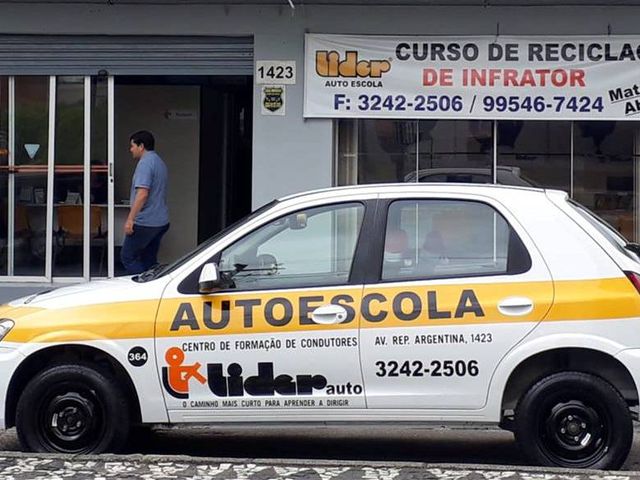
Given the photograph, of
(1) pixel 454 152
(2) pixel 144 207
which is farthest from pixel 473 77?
(2) pixel 144 207

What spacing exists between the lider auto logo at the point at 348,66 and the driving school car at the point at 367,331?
16.9ft

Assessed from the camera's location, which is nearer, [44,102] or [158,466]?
[158,466]

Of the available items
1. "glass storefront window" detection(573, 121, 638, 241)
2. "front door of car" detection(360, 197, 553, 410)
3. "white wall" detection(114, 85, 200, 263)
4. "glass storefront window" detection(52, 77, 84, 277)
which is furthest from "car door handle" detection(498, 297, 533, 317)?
"white wall" detection(114, 85, 200, 263)

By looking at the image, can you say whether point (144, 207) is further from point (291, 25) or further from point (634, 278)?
point (634, 278)

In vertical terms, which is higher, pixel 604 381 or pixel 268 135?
pixel 268 135

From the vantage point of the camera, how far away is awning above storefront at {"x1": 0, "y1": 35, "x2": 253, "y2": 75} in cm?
1202

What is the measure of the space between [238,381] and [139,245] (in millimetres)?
4875

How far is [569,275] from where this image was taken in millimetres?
6438

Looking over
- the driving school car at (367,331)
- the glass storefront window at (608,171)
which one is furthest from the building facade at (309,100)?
the driving school car at (367,331)

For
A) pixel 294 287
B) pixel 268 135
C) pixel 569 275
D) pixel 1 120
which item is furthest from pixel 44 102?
pixel 569 275

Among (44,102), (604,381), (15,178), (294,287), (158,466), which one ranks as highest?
(44,102)

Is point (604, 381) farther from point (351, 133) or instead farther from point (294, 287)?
point (351, 133)

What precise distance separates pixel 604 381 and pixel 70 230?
299 inches

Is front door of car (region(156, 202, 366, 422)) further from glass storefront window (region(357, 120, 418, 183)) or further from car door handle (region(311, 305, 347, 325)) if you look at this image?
glass storefront window (region(357, 120, 418, 183))
